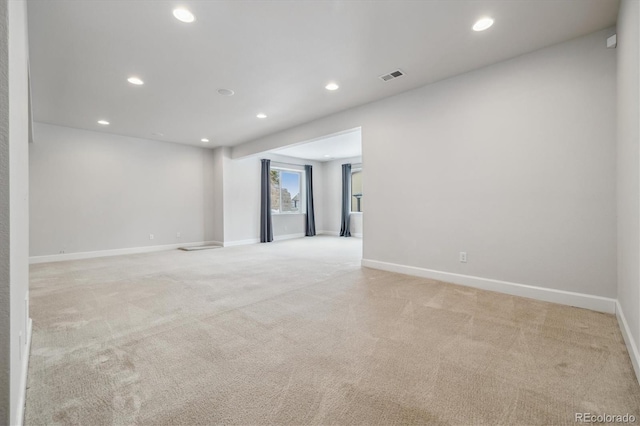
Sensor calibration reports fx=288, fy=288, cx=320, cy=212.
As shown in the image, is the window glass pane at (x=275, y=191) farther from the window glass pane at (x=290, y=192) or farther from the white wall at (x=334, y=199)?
the white wall at (x=334, y=199)

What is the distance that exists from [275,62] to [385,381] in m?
3.13

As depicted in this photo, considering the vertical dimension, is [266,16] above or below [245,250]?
above

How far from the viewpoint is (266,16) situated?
7.89 ft

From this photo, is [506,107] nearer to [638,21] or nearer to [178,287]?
[638,21]

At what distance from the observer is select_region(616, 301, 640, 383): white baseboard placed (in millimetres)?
1628

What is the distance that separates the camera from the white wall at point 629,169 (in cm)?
174

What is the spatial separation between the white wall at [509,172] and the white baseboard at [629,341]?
336 millimetres

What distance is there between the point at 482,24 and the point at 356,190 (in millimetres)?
7022

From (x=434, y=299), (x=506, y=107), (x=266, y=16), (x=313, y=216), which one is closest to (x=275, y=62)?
(x=266, y=16)

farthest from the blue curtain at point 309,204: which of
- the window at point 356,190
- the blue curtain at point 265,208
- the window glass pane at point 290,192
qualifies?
the blue curtain at point 265,208

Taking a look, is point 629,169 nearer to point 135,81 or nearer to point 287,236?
point 135,81

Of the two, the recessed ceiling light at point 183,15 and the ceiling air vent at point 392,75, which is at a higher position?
the recessed ceiling light at point 183,15

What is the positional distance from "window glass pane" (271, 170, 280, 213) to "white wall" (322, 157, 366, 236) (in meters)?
1.76

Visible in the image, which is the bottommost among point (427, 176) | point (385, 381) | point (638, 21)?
point (385, 381)
